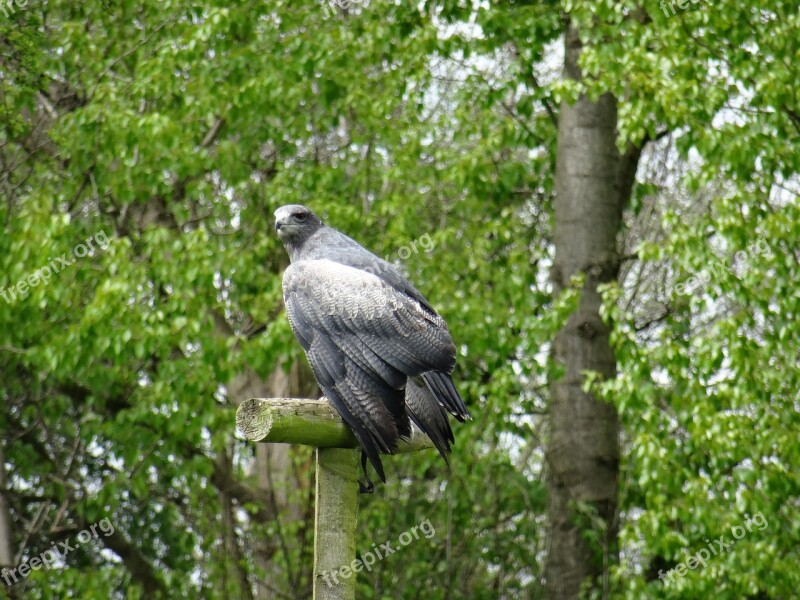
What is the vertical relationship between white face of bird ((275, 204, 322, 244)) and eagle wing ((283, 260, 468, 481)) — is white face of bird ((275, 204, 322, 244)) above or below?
above

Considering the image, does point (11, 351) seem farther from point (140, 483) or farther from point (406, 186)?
point (406, 186)

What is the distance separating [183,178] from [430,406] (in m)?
5.45

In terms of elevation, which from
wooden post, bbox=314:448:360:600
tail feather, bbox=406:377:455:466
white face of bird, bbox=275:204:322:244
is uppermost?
white face of bird, bbox=275:204:322:244

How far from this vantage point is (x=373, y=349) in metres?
4.44

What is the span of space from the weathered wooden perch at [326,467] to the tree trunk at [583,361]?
14.9 ft

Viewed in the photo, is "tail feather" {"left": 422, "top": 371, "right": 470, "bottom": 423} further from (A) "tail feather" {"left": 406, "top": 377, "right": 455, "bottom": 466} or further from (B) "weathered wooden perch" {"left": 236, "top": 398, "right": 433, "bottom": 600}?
(B) "weathered wooden perch" {"left": 236, "top": 398, "right": 433, "bottom": 600}

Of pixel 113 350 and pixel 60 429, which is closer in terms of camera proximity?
pixel 113 350

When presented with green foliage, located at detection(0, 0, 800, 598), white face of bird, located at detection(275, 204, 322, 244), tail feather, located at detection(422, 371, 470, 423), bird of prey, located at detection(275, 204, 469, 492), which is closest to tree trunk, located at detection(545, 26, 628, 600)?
green foliage, located at detection(0, 0, 800, 598)

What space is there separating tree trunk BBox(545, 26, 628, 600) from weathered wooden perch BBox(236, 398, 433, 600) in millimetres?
4532

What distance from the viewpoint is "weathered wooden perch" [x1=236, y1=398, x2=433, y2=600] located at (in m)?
3.97

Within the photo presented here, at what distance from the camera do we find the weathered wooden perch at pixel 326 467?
13.0ft

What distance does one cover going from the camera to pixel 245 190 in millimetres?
9930

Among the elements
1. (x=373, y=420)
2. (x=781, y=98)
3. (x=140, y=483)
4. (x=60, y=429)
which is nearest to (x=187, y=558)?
(x=60, y=429)

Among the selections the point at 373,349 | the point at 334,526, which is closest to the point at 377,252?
the point at 373,349
